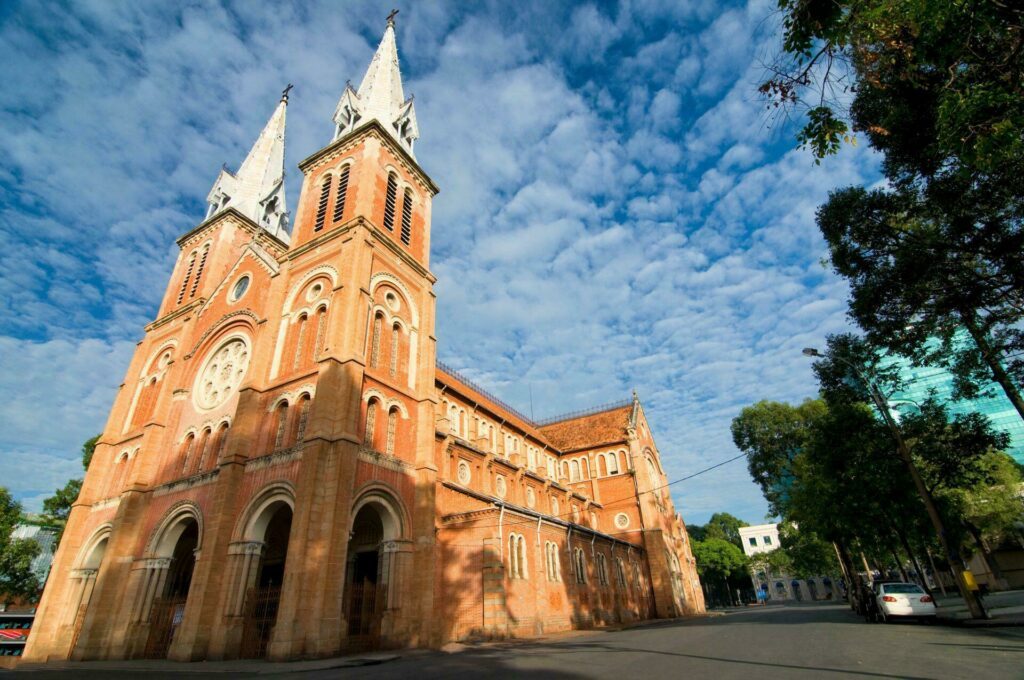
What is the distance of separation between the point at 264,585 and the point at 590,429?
95.2 ft

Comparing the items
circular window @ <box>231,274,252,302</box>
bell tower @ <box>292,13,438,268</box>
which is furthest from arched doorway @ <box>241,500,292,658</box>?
bell tower @ <box>292,13,438,268</box>

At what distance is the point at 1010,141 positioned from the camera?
6.14 m

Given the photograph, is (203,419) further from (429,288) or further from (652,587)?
(652,587)

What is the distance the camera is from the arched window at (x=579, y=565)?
1035 inches

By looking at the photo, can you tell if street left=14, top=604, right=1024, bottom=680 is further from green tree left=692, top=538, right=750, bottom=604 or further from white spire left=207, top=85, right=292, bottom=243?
green tree left=692, top=538, right=750, bottom=604

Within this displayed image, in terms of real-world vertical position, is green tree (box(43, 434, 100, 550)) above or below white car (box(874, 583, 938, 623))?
above

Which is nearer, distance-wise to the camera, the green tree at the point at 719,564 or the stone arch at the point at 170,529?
the stone arch at the point at 170,529

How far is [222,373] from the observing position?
2398 centimetres

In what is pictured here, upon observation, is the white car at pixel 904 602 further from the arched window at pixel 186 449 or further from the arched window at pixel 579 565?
the arched window at pixel 186 449

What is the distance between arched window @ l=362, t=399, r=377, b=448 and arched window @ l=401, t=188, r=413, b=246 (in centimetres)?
1007

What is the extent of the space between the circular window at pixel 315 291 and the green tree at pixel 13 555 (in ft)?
100

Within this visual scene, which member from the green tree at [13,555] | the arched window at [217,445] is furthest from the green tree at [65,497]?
the arched window at [217,445]

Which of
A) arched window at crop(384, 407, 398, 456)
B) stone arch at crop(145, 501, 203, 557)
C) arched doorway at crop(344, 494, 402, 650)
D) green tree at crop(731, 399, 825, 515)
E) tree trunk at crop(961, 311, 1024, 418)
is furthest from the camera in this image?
green tree at crop(731, 399, 825, 515)

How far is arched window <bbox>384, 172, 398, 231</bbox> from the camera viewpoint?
2508 centimetres
